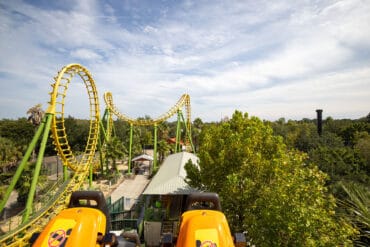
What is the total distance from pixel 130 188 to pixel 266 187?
16.2 metres

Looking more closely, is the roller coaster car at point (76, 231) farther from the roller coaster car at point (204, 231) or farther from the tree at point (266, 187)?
the tree at point (266, 187)

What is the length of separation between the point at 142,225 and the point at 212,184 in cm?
491

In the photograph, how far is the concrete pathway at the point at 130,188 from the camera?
58.6ft

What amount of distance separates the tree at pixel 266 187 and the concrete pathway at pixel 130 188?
35.1 ft

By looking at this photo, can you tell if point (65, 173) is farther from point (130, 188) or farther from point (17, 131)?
point (17, 131)

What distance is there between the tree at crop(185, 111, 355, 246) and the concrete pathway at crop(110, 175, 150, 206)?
1069cm

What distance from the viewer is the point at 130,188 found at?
2012cm

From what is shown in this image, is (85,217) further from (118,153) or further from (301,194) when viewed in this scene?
(118,153)

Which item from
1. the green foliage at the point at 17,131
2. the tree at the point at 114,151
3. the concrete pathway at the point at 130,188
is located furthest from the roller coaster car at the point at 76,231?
the green foliage at the point at 17,131

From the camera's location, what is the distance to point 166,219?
11.0 m

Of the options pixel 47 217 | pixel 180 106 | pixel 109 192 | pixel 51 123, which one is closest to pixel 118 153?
pixel 109 192

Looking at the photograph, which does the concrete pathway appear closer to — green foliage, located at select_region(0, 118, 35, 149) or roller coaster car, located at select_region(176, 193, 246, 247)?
roller coaster car, located at select_region(176, 193, 246, 247)

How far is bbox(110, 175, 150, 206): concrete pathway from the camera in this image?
1788 centimetres

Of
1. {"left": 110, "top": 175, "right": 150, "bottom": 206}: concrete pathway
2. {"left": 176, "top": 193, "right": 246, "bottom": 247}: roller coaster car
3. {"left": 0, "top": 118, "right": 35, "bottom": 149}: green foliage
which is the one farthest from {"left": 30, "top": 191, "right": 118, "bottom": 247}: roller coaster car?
{"left": 0, "top": 118, "right": 35, "bottom": 149}: green foliage
